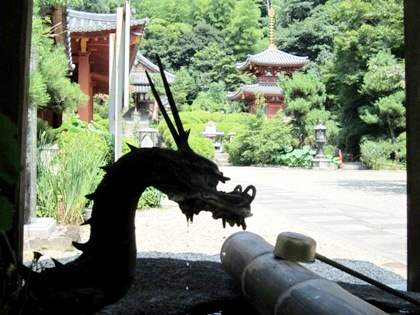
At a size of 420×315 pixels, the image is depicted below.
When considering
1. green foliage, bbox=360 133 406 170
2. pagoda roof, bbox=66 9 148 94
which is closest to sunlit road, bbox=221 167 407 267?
pagoda roof, bbox=66 9 148 94

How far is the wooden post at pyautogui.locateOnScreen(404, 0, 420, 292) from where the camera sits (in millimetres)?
2404

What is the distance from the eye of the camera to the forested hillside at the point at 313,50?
19.0 m

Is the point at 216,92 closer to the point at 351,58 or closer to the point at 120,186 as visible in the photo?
the point at 351,58

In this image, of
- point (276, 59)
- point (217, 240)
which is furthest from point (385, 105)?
point (217, 240)

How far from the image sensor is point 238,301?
81.8 inches

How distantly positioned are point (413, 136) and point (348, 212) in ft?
18.5

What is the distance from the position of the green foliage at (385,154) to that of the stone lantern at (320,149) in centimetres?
150

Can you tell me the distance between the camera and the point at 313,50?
35.0 m

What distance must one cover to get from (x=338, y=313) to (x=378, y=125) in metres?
20.1

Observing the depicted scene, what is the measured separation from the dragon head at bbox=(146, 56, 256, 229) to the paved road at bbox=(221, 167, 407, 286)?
370 centimetres

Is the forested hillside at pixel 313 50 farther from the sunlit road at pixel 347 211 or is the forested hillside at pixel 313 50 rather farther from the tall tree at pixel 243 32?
the sunlit road at pixel 347 211

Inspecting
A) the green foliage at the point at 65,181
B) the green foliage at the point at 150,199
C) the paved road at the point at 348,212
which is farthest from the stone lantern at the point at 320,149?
the green foliage at the point at 65,181

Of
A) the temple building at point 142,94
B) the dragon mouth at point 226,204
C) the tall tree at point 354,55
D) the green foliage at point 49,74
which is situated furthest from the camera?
the temple building at point 142,94

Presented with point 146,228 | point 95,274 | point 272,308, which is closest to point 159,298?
point 272,308
